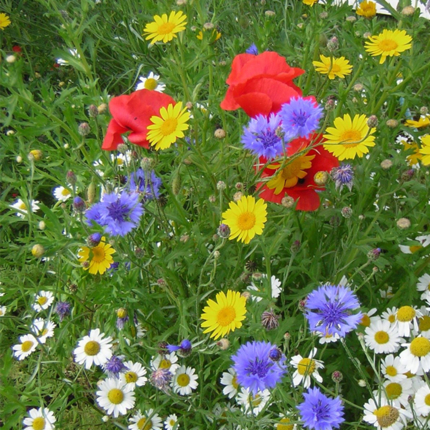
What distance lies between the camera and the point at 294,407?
113 cm

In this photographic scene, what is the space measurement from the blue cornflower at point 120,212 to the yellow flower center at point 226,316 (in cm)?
26

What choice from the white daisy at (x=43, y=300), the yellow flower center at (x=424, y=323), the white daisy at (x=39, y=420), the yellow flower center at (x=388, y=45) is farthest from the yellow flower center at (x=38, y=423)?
the yellow flower center at (x=388, y=45)

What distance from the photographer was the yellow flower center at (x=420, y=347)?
1180 millimetres

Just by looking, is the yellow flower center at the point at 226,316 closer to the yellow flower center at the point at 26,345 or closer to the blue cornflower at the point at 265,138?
the blue cornflower at the point at 265,138

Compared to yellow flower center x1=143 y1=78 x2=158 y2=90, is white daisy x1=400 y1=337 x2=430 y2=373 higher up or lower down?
lower down

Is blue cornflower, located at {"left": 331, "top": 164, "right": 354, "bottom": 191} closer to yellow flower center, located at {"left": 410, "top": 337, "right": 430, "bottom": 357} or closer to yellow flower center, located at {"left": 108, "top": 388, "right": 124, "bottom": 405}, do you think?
yellow flower center, located at {"left": 410, "top": 337, "right": 430, "bottom": 357}

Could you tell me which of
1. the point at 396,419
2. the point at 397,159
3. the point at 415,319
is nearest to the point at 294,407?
the point at 396,419

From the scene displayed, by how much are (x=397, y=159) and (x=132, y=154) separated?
62 cm

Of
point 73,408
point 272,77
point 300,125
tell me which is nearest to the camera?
point 300,125

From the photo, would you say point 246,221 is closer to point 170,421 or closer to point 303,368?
point 303,368

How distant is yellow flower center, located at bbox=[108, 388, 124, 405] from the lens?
4.57 feet

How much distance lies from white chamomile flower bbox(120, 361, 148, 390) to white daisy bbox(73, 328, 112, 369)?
0.19 ft

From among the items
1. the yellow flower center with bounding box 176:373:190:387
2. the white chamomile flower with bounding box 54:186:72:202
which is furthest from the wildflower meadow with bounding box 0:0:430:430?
the white chamomile flower with bounding box 54:186:72:202

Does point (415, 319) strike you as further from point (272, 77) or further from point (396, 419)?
point (272, 77)
